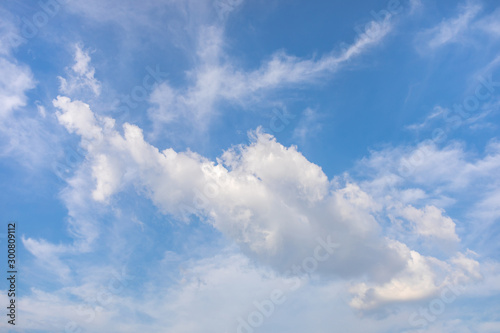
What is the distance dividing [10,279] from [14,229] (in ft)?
45.8

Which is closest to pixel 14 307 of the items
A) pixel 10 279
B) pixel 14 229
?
pixel 10 279

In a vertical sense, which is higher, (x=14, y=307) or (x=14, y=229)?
(x=14, y=229)

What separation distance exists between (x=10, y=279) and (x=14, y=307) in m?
9.50

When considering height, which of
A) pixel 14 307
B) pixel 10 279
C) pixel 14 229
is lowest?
pixel 14 307

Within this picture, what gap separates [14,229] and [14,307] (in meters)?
23.2

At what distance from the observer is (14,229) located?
83625mm

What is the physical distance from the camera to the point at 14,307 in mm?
86312

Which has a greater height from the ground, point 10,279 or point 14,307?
point 10,279

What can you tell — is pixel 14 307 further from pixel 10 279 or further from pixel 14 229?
pixel 14 229

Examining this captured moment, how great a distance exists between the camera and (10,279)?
83625 millimetres
